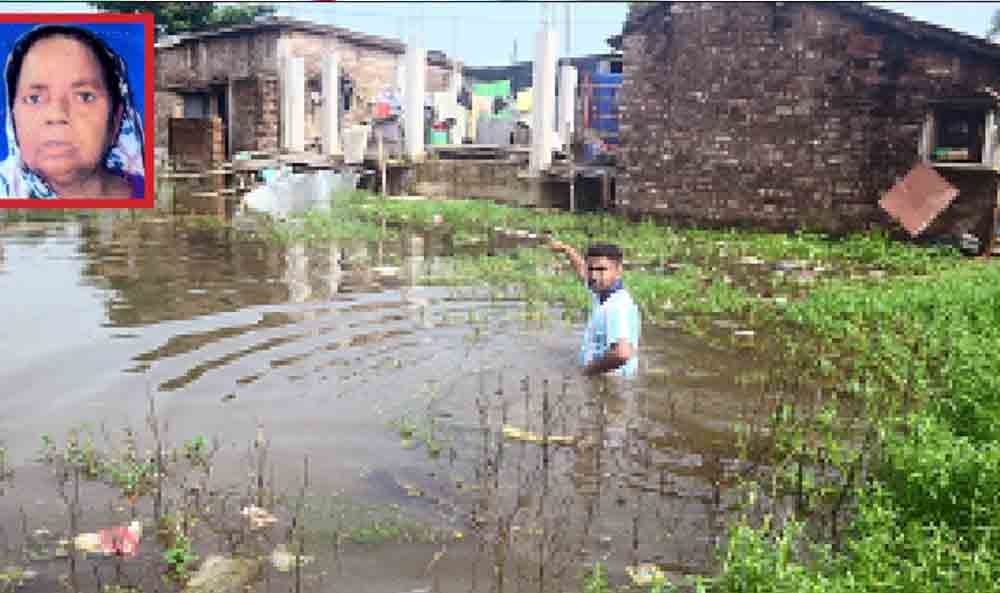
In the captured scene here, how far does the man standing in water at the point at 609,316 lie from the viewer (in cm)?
559

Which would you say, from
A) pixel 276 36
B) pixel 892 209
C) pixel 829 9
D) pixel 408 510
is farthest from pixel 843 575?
pixel 276 36

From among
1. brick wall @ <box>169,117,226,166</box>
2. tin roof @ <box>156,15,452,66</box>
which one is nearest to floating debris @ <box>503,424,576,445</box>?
brick wall @ <box>169,117,226,166</box>

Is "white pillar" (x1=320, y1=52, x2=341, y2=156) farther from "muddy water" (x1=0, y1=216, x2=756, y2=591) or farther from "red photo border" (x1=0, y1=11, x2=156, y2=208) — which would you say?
"red photo border" (x1=0, y1=11, x2=156, y2=208)

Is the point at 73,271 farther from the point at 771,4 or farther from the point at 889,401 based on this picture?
the point at 771,4

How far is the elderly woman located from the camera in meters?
4.05

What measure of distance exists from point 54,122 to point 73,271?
20.1 feet

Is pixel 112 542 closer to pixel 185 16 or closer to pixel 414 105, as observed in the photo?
pixel 414 105

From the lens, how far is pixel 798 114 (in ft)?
46.3

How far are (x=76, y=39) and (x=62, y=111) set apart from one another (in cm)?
34

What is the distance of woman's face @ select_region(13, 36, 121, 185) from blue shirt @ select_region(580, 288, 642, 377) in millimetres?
2941

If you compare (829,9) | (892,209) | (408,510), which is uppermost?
(829,9)

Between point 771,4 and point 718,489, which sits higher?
point 771,4

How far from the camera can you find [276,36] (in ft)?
79.0

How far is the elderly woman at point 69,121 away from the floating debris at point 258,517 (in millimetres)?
1529
